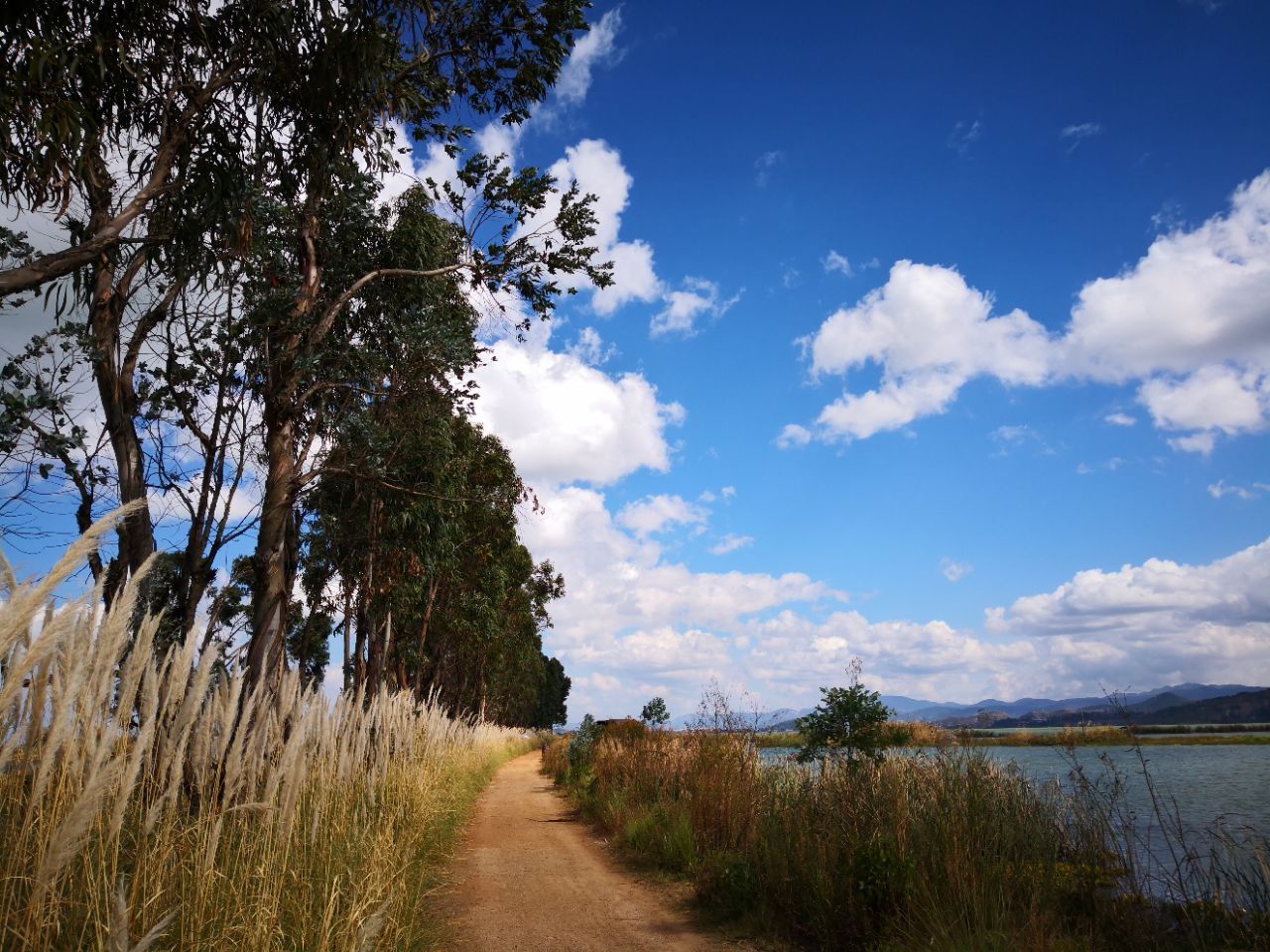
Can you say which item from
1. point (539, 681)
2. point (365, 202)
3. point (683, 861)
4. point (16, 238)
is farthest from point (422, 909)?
point (539, 681)

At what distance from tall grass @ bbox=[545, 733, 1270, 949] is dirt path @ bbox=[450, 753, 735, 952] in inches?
23.4

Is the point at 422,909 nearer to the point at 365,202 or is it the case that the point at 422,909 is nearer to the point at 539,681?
the point at 365,202

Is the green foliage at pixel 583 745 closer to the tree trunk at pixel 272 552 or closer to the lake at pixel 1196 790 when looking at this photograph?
the lake at pixel 1196 790

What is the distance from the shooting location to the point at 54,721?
2.50 m

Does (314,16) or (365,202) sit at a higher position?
(365,202)

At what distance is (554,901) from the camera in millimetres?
6762

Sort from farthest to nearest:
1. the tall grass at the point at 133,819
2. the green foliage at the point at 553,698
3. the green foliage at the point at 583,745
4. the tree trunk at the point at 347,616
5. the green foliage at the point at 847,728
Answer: the green foliage at the point at 553,698 → the green foliage at the point at 583,745 → the tree trunk at the point at 347,616 → the green foliage at the point at 847,728 → the tall grass at the point at 133,819

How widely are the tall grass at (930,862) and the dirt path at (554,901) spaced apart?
60cm

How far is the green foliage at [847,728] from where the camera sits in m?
7.62

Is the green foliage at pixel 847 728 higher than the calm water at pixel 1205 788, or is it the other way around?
the green foliage at pixel 847 728

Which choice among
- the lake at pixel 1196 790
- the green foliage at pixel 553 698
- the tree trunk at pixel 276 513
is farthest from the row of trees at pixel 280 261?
the green foliage at pixel 553 698

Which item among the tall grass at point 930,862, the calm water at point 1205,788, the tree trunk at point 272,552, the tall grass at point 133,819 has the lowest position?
the calm water at point 1205,788

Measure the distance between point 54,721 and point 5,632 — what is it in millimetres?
1028

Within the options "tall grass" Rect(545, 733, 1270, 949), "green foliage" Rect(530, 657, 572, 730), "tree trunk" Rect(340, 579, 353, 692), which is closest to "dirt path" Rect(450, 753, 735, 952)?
"tall grass" Rect(545, 733, 1270, 949)
